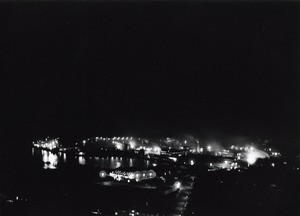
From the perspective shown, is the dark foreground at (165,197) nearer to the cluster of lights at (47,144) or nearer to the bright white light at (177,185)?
the bright white light at (177,185)

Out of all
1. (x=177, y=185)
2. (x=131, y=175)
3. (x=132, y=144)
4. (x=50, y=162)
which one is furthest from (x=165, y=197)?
(x=132, y=144)

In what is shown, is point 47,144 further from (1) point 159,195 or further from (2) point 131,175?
(1) point 159,195

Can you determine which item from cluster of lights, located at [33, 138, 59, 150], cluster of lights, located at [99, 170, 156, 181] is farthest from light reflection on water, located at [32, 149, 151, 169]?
cluster of lights, located at [33, 138, 59, 150]

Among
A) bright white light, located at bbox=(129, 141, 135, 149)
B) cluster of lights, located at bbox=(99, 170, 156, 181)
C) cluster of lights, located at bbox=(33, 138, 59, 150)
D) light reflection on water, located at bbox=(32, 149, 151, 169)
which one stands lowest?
cluster of lights, located at bbox=(99, 170, 156, 181)

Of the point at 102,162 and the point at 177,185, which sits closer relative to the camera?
the point at 177,185

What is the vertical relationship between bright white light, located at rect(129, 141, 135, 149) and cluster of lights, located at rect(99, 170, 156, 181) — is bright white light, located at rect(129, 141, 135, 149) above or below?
above

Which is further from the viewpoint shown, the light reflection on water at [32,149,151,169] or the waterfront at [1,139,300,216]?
the light reflection on water at [32,149,151,169]

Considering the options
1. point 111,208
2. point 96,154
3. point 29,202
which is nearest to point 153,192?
point 111,208

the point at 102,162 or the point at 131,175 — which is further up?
the point at 102,162

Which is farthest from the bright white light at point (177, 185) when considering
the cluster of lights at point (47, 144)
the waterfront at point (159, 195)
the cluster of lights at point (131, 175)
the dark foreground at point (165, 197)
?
the cluster of lights at point (47, 144)

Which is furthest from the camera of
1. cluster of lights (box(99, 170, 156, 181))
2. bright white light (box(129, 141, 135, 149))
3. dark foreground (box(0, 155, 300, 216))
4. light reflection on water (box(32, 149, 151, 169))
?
bright white light (box(129, 141, 135, 149))

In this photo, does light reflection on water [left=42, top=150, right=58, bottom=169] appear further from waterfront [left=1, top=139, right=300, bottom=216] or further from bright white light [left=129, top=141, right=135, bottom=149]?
bright white light [left=129, top=141, right=135, bottom=149]
